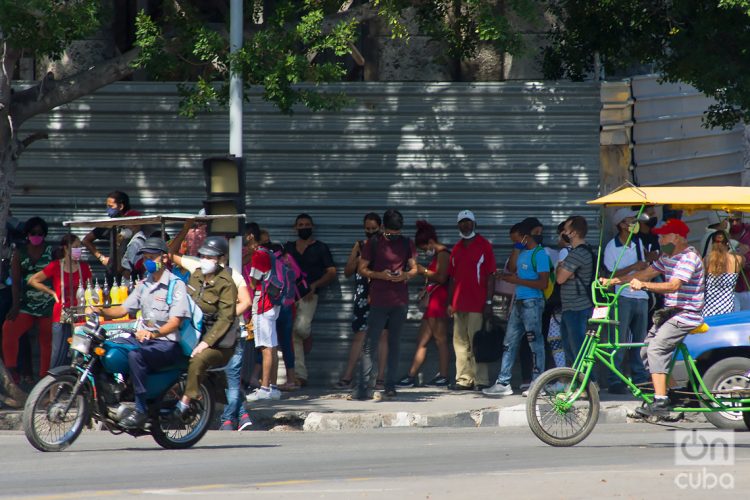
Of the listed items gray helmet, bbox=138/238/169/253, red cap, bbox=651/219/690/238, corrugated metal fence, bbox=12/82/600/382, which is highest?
corrugated metal fence, bbox=12/82/600/382

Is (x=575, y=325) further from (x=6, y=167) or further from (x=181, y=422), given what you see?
(x=6, y=167)

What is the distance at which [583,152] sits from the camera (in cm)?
1628

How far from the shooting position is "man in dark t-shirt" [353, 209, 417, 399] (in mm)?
14914

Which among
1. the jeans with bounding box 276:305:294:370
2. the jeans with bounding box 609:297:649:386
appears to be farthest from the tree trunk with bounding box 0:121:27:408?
the jeans with bounding box 609:297:649:386

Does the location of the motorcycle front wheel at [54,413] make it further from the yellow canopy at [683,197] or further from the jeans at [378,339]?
the jeans at [378,339]

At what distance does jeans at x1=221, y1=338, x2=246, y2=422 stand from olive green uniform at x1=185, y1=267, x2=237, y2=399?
1736mm

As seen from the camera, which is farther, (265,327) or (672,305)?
(265,327)

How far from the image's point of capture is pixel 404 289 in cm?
1506

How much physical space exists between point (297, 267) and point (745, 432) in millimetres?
5994

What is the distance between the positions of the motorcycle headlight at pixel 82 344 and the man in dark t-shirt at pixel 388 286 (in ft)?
15.8

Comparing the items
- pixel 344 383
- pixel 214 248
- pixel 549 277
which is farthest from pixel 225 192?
pixel 549 277

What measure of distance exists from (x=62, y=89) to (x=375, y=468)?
6.43 meters

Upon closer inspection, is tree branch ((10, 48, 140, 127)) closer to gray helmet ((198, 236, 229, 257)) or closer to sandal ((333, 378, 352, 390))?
gray helmet ((198, 236, 229, 257))

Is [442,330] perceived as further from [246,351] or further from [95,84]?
[95,84]
